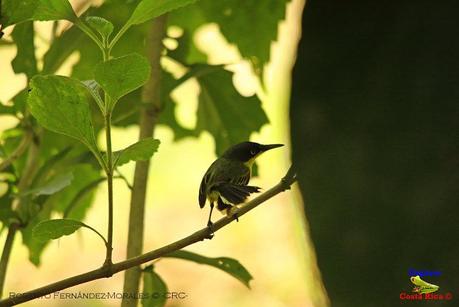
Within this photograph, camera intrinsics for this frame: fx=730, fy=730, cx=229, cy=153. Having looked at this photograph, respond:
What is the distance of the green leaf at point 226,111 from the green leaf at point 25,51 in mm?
138

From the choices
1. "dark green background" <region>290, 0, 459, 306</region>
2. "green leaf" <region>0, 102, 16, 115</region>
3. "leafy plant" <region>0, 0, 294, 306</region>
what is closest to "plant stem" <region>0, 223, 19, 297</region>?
"leafy plant" <region>0, 0, 294, 306</region>

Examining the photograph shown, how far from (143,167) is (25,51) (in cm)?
13

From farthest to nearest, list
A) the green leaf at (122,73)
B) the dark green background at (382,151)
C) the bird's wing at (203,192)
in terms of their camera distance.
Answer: the bird's wing at (203,192), the green leaf at (122,73), the dark green background at (382,151)

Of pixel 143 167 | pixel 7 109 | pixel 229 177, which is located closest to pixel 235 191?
pixel 229 177

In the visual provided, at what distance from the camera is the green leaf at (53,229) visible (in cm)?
38

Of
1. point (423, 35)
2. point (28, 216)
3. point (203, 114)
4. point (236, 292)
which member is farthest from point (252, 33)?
point (236, 292)

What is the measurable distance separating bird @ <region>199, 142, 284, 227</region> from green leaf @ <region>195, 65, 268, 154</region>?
0.41 feet

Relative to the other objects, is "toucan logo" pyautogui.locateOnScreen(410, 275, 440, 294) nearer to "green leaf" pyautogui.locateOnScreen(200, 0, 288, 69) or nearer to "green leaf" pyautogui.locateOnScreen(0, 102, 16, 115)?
"green leaf" pyautogui.locateOnScreen(200, 0, 288, 69)

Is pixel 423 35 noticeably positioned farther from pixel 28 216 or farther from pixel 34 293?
pixel 28 216

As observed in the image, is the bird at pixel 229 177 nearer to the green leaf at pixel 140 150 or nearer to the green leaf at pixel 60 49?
the green leaf at pixel 140 150

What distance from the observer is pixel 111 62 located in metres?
0.32

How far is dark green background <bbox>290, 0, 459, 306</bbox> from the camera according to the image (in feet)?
0.65

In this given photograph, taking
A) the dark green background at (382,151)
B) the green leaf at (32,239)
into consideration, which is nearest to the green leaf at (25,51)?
the green leaf at (32,239)

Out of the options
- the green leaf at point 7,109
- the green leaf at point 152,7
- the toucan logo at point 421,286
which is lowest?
the toucan logo at point 421,286
